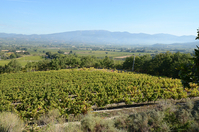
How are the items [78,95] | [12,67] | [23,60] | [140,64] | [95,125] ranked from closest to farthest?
[95,125] < [78,95] < [140,64] < [12,67] < [23,60]

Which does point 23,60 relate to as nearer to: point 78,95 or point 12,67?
point 12,67

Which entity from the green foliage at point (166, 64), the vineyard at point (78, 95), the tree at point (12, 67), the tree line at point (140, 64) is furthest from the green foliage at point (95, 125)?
the tree at point (12, 67)

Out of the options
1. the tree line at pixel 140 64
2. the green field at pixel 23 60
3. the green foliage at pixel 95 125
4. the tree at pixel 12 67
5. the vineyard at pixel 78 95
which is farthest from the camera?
the green field at pixel 23 60

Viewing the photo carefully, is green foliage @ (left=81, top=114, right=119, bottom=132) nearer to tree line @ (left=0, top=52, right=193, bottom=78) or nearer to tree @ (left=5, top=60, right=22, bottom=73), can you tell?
tree line @ (left=0, top=52, right=193, bottom=78)

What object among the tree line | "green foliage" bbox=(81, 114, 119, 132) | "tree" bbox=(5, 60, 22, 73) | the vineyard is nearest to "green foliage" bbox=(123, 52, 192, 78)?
the tree line

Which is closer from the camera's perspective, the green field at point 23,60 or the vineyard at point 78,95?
the vineyard at point 78,95

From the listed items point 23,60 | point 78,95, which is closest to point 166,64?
point 78,95

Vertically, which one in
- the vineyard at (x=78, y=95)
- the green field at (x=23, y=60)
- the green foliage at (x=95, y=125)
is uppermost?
the green foliage at (x=95, y=125)

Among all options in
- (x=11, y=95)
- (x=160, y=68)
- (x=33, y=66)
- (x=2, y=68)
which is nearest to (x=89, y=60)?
(x=33, y=66)

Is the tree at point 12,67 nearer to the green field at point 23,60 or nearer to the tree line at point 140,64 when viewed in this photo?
the tree line at point 140,64

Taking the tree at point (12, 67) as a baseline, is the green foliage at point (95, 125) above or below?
above

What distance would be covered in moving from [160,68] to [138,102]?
23.7 metres

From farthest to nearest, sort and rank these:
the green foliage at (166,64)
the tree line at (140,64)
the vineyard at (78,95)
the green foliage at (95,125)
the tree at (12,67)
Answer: the tree at (12,67) → the tree line at (140,64) → the green foliage at (166,64) → the vineyard at (78,95) → the green foliage at (95,125)

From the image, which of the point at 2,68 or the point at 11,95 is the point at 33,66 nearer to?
the point at 2,68
